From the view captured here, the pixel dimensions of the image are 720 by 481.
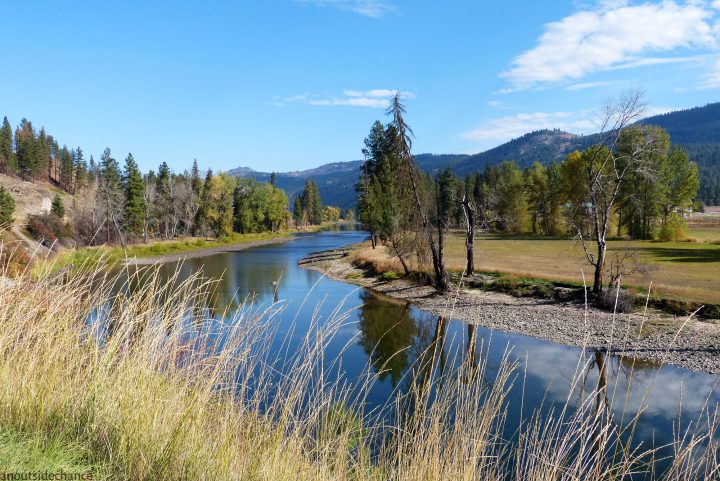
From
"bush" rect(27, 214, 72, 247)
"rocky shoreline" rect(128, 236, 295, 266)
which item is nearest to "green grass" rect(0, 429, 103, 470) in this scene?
"bush" rect(27, 214, 72, 247)

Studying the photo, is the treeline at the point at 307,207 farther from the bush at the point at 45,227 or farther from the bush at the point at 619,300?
the bush at the point at 619,300

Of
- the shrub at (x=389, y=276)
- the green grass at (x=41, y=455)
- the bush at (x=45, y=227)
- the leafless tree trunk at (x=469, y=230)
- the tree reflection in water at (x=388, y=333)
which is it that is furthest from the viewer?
the bush at (x=45, y=227)

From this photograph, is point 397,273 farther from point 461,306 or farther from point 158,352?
point 158,352

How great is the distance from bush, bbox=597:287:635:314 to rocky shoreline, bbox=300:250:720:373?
32cm

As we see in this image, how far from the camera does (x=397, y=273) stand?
31141 millimetres

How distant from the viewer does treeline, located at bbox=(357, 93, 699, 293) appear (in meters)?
18.9

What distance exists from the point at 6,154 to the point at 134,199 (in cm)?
4432

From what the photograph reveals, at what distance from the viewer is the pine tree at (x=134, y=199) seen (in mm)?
53906

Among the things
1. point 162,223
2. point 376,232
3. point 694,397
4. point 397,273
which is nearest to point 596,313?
point 694,397

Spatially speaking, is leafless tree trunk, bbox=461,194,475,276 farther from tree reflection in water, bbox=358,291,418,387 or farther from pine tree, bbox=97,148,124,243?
pine tree, bbox=97,148,124,243

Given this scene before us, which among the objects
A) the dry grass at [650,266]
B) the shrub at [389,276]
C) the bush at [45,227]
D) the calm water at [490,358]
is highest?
the bush at [45,227]

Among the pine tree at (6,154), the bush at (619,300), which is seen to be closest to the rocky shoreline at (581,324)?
the bush at (619,300)

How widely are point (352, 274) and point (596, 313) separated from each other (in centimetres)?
1782

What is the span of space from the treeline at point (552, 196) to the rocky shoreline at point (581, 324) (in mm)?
1669
